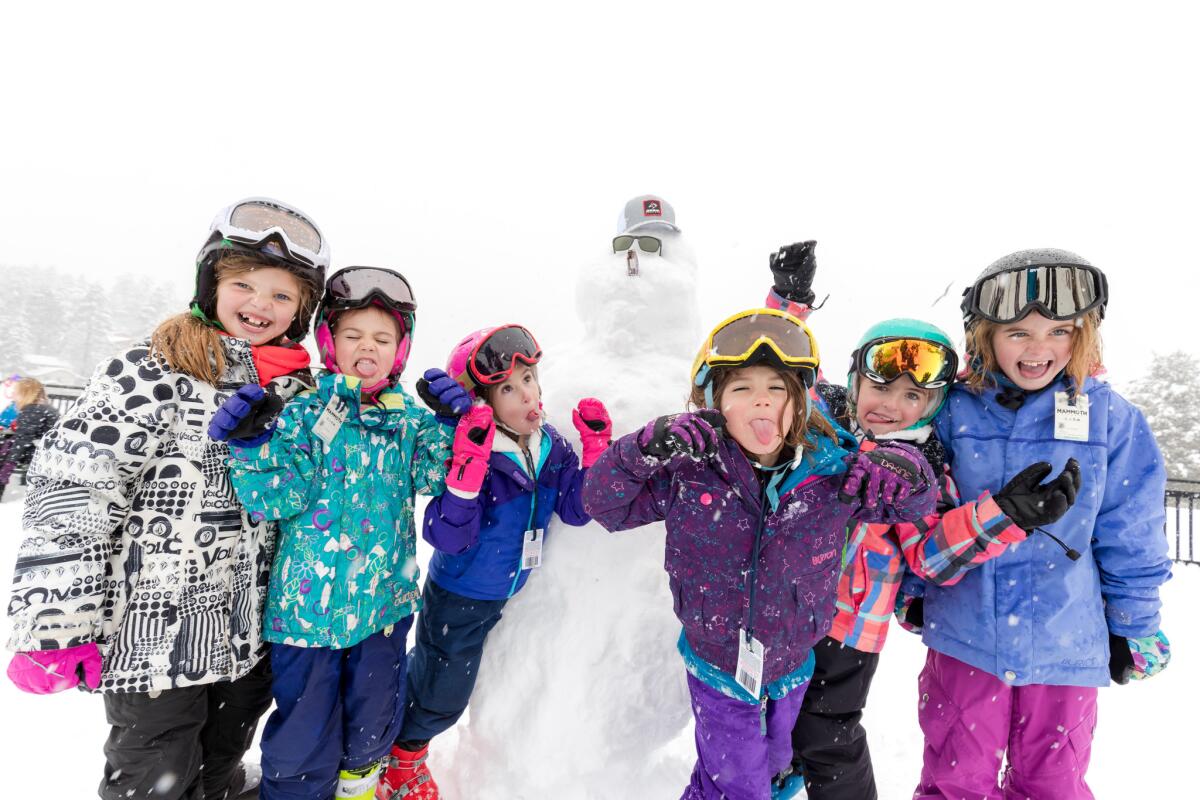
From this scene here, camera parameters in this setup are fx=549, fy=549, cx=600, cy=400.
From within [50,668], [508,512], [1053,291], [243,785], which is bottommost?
[243,785]

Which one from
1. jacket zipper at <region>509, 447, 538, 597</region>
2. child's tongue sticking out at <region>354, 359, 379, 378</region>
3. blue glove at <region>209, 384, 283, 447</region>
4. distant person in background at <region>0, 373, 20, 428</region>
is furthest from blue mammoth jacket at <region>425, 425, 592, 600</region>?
distant person in background at <region>0, 373, 20, 428</region>

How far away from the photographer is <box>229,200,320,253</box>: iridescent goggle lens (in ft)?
5.84

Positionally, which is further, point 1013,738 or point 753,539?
point 1013,738

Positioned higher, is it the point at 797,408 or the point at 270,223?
the point at 270,223

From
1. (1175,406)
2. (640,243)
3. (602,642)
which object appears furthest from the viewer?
(1175,406)

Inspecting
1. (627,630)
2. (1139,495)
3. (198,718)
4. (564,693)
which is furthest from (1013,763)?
(198,718)

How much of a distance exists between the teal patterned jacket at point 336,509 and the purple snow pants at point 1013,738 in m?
1.92

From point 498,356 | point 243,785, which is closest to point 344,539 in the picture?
point 498,356

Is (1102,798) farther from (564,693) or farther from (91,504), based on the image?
(91,504)

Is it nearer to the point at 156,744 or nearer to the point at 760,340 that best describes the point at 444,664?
the point at 156,744

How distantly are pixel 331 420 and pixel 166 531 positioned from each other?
1.76ft

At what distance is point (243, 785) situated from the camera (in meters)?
2.21

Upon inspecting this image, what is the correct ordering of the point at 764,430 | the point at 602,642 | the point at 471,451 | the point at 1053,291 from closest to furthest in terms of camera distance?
the point at 764,430 < the point at 1053,291 < the point at 471,451 < the point at 602,642

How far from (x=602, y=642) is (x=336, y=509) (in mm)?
1199
